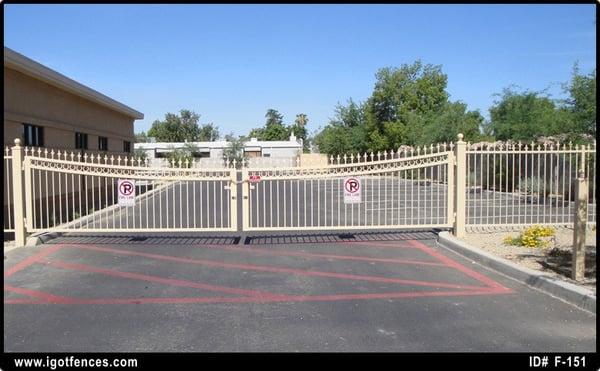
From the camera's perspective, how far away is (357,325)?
5473mm

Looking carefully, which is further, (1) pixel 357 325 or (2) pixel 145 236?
(2) pixel 145 236

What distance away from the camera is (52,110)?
15500 millimetres

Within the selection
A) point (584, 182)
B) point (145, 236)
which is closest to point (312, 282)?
point (584, 182)

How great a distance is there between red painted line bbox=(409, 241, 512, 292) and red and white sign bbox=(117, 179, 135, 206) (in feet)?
18.5

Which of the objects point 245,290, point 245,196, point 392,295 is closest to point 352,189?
point 245,196

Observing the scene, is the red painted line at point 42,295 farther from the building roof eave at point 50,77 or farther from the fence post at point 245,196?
the building roof eave at point 50,77

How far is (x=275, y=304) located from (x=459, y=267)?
11.3ft

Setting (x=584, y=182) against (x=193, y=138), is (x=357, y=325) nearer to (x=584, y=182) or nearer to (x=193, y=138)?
(x=584, y=182)

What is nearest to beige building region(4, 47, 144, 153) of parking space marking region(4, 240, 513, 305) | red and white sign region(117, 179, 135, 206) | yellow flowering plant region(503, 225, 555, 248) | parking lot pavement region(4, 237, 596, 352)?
red and white sign region(117, 179, 135, 206)

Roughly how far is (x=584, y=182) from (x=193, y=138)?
66615mm

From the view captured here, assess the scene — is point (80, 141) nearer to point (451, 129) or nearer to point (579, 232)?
point (579, 232)

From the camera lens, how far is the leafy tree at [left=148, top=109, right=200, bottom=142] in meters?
70.5

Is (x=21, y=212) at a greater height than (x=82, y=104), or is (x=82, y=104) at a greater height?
(x=82, y=104)

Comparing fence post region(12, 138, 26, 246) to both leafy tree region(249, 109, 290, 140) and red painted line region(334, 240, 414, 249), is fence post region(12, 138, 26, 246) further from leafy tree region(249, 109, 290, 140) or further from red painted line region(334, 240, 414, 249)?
leafy tree region(249, 109, 290, 140)
